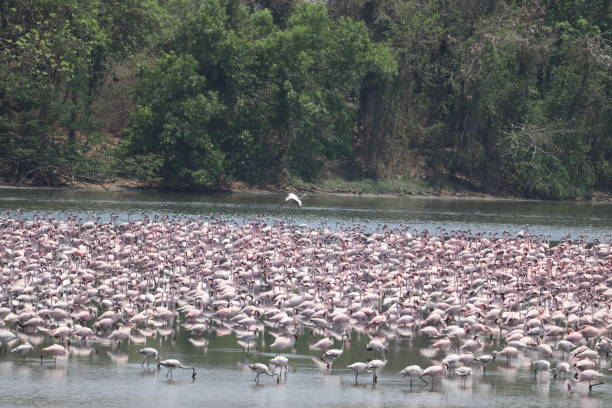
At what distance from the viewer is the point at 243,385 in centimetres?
1759

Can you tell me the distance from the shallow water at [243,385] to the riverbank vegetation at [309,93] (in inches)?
1061

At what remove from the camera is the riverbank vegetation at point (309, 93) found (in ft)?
160

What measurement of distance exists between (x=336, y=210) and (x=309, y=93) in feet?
→ 35.0

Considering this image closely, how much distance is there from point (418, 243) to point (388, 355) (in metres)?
12.0

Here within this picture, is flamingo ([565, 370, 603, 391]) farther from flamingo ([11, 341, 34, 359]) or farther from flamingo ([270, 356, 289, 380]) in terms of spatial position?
flamingo ([11, 341, 34, 359])

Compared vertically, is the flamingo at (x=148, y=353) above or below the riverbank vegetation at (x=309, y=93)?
below

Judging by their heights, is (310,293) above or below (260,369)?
above

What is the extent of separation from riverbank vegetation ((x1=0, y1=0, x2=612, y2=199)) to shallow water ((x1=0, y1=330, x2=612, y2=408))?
26962 mm

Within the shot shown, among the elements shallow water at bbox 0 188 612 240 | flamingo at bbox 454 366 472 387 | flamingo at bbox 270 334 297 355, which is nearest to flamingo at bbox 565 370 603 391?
flamingo at bbox 454 366 472 387

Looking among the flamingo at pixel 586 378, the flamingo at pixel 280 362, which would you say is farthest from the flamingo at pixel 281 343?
the flamingo at pixel 586 378

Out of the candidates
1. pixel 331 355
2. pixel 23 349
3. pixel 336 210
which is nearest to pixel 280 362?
pixel 331 355

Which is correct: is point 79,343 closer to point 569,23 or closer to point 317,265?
point 317,265

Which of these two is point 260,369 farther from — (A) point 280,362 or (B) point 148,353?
(B) point 148,353

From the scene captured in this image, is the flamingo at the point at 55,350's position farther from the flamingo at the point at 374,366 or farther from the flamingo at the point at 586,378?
the flamingo at the point at 586,378
